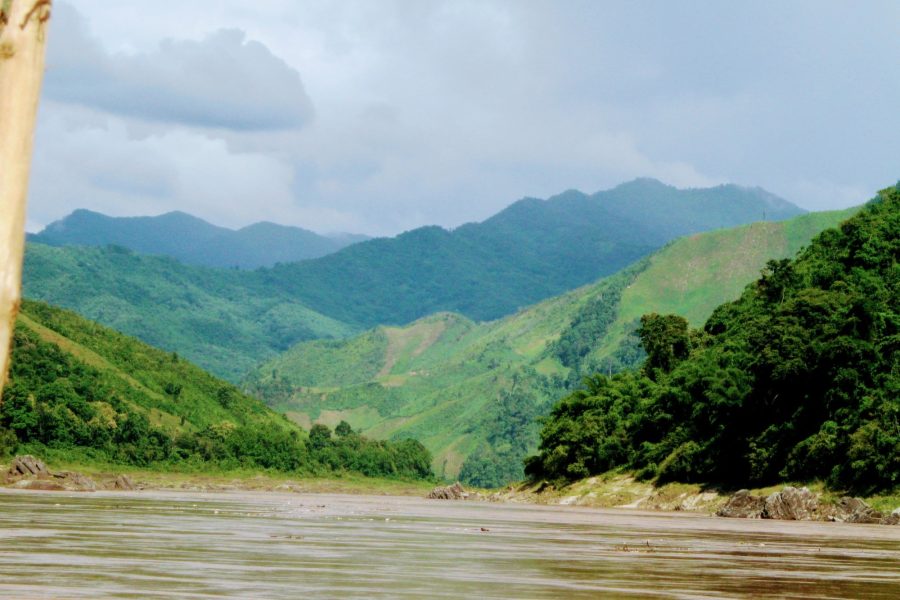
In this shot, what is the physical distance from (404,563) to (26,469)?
102 metres

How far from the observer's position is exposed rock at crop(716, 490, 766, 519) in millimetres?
93188

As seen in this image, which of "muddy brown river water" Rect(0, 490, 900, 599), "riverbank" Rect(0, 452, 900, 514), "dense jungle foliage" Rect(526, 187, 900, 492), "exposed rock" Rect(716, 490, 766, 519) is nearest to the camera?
"muddy brown river water" Rect(0, 490, 900, 599)

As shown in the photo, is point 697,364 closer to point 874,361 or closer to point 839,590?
point 874,361

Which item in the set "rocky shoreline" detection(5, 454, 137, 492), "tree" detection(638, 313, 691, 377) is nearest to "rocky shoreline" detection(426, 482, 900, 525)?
"tree" detection(638, 313, 691, 377)

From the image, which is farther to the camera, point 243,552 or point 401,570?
point 243,552

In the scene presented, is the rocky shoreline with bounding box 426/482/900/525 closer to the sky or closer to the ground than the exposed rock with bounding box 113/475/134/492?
closer to the sky

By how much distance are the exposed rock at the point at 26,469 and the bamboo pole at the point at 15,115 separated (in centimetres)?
12333

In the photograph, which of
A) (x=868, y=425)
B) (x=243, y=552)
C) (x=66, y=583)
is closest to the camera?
(x=66, y=583)

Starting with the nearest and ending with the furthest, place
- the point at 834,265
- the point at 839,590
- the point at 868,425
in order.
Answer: the point at 839,590 < the point at 868,425 < the point at 834,265

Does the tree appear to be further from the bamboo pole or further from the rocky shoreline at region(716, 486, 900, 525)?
the bamboo pole

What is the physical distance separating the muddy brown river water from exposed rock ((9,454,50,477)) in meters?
75.3

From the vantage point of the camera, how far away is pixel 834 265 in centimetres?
12312

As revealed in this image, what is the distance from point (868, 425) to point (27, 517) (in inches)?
2447

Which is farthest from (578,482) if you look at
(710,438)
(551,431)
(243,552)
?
(243,552)
